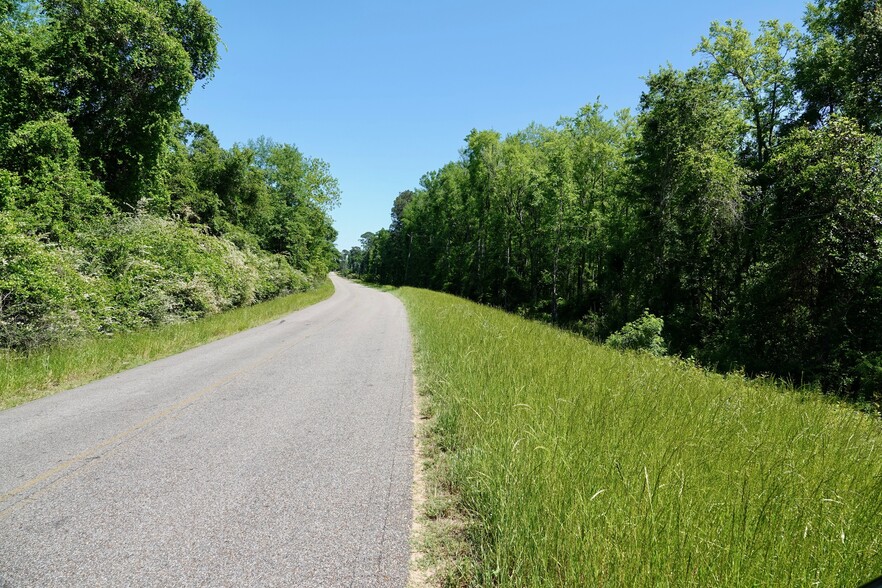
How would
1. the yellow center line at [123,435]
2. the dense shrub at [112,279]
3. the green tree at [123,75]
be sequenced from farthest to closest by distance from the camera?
the green tree at [123,75] → the dense shrub at [112,279] → the yellow center line at [123,435]

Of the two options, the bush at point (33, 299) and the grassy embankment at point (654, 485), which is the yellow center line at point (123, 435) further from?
the bush at point (33, 299)

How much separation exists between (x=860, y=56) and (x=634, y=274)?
11.6 metres

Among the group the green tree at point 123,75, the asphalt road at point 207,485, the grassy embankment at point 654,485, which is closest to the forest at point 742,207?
the grassy embankment at point 654,485

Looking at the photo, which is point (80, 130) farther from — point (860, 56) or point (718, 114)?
point (860, 56)

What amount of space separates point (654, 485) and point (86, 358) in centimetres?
1059

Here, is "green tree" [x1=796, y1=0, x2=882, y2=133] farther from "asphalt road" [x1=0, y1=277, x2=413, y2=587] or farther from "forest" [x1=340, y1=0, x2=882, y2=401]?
"asphalt road" [x1=0, y1=277, x2=413, y2=587]

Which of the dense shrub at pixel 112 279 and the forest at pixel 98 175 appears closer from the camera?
the dense shrub at pixel 112 279

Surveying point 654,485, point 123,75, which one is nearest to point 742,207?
point 654,485

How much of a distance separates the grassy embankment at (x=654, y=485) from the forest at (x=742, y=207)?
6.78m

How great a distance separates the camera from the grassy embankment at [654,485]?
2062mm

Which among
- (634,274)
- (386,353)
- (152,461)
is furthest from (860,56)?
(152,461)

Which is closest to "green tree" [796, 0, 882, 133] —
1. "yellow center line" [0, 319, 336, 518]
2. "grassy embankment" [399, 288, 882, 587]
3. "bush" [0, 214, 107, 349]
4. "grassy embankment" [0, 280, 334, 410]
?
"grassy embankment" [399, 288, 882, 587]

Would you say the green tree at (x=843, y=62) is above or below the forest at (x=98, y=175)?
above

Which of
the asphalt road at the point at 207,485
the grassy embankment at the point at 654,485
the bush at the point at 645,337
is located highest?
the bush at the point at 645,337
